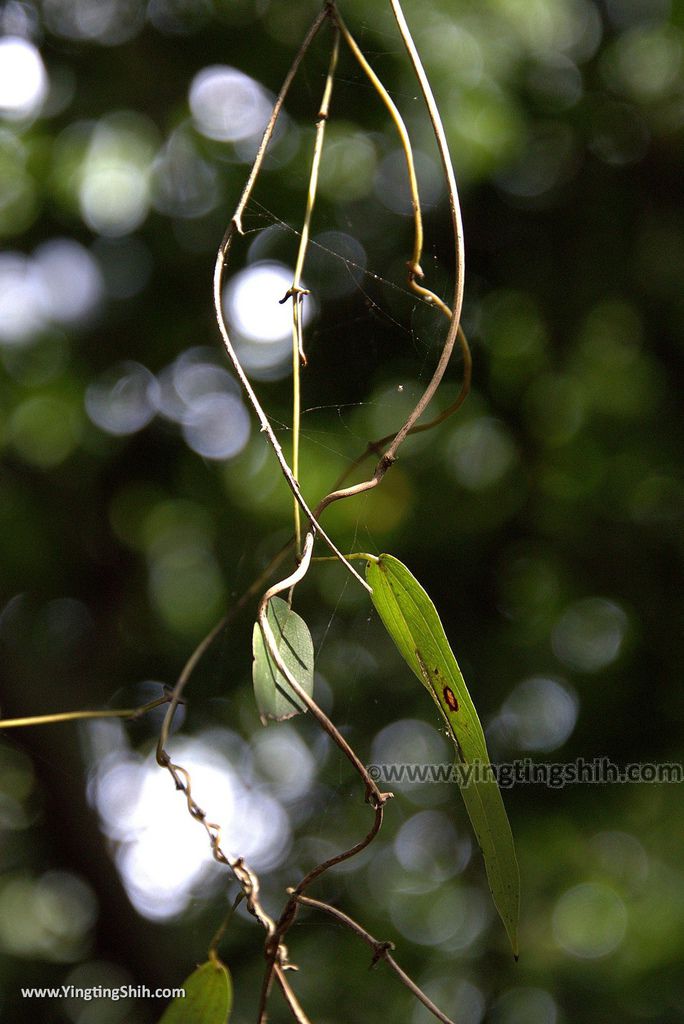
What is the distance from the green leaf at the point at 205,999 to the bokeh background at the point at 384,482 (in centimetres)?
61


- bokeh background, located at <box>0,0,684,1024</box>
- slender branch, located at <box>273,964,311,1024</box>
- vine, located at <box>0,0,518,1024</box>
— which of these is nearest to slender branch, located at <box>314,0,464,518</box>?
vine, located at <box>0,0,518,1024</box>

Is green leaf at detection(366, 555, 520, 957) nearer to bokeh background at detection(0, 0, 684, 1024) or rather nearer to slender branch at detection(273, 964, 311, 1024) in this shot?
slender branch at detection(273, 964, 311, 1024)

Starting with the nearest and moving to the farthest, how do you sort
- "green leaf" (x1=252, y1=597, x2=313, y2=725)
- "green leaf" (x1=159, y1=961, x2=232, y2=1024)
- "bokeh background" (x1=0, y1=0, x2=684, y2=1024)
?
"green leaf" (x1=252, y1=597, x2=313, y2=725) → "green leaf" (x1=159, y1=961, x2=232, y2=1024) → "bokeh background" (x1=0, y1=0, x2=684, y2=1024)

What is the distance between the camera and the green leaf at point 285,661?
0.92ft

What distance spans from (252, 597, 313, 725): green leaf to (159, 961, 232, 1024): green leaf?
6.8 inches

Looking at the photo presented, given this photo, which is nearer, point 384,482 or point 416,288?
point 416,288

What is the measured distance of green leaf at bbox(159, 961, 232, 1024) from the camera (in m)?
0.39

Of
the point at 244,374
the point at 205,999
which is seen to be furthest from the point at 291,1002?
the point at 244,374

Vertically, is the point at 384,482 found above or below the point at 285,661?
below

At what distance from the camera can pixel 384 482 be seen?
1.05 meters

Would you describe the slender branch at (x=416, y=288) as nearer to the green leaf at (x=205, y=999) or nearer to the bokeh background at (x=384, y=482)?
the green leaf at (x=205, y=999)

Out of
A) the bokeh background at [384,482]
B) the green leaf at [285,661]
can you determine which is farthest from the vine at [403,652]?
the bokeh background at [384,482]

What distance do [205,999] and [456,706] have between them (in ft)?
0.65

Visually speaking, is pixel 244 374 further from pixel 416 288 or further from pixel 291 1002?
pixel 291 1002
